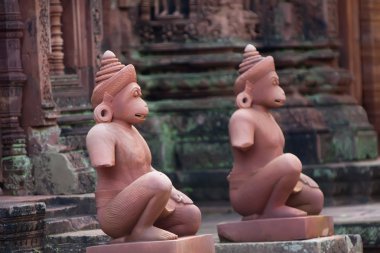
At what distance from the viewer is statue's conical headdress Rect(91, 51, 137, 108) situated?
34.3 ft

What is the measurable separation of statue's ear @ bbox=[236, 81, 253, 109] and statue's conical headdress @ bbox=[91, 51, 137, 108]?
1575 mm

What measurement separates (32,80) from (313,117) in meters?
3.85

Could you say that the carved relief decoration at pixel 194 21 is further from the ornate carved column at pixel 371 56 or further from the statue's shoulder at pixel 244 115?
the statue's shoulder at pixel 244 115

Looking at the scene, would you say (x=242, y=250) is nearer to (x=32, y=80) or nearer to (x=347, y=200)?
(x=32, y=80)

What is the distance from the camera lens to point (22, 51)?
44.1 feet

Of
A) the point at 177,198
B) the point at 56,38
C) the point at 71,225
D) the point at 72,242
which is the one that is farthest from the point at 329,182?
the point at 177,198

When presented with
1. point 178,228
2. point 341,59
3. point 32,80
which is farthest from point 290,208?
point 341,59

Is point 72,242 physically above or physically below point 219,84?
below

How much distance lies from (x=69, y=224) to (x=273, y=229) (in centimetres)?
157

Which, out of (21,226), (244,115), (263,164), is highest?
(244,115)

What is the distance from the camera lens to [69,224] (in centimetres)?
1232

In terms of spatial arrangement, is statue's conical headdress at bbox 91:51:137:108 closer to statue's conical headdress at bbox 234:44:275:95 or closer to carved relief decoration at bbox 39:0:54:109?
statue's conical headdress at bbox 234:44:275:95

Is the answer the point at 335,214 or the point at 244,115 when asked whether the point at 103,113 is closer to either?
the point at 244,115

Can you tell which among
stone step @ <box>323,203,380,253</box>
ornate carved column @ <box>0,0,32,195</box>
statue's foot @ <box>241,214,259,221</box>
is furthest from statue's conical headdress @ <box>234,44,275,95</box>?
ornate carved column @ <box>0,0,32,195</box>
